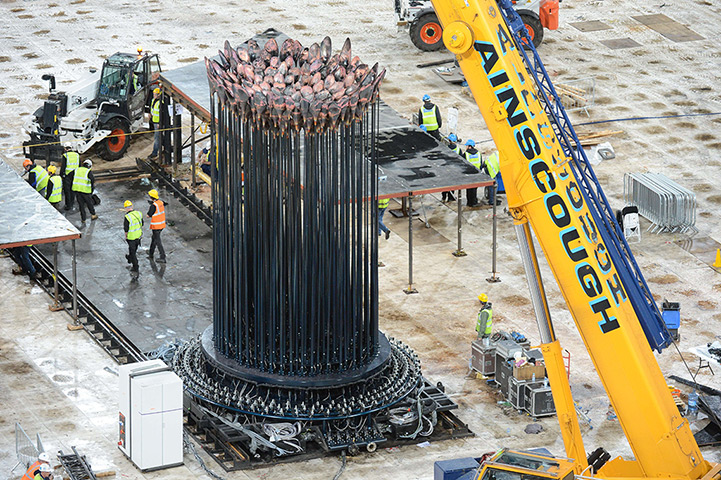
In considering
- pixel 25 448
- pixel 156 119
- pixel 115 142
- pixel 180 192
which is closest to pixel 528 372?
pixel 25 448

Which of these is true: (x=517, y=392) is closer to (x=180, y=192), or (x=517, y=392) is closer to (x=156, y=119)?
(x=180, y=192)

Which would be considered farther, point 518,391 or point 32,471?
point 518,391

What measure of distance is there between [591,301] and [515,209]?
153 centimetres

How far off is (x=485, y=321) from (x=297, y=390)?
4255 millimetres

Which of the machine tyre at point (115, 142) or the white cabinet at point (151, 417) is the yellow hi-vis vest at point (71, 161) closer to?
the machine tyre at point (115, 142)

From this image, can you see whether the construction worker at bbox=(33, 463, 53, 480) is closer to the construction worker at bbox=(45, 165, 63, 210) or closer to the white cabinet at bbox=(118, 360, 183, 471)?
the white cabinet at bbox=(118, 360, 183, 471)

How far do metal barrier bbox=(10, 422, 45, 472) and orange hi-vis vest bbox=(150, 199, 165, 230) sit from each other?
7.69m

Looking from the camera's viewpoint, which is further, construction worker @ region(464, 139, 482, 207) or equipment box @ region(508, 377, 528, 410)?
construction worker @ region(464, 139, 482, 207)

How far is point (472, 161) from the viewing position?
106 ft

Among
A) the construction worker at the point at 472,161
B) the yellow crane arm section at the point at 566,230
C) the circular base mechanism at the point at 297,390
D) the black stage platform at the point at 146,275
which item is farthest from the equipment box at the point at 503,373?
the construction worker at the point at 472,161

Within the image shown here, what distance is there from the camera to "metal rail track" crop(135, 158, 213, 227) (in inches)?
1277

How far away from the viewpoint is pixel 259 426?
76.3 feet

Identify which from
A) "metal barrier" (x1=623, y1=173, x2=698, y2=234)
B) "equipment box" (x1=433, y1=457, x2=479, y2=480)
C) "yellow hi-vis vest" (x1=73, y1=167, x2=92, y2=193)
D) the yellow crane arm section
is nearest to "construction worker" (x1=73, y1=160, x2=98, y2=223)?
"yellow hi-vis vest" (x1=73, y1=167, x2=92, y2=193)

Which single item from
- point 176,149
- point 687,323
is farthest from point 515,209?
point 176,149
